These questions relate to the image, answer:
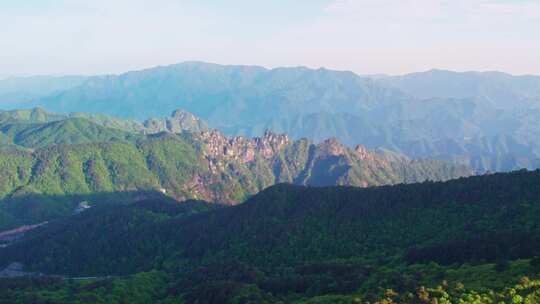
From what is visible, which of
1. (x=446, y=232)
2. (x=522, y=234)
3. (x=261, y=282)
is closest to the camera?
(x=522, y=234)

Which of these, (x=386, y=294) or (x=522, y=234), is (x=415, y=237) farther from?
(x=386, y=294)

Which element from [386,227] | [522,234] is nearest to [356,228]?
[386,227]

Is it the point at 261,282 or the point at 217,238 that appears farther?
the point at 217,238

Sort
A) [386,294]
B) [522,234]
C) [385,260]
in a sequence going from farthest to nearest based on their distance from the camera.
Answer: [385,260] → [522,234] → [386,294]

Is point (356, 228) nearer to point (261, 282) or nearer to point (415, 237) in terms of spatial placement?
point (415, 237)

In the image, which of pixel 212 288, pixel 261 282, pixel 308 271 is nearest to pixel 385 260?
pixel 308 271

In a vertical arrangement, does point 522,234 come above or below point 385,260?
above
